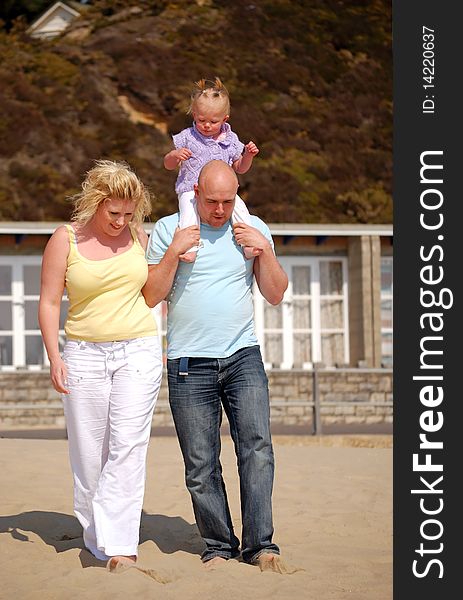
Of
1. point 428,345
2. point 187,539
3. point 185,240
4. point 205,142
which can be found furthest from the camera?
point 187,539

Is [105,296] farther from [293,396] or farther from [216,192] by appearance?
[293,396]

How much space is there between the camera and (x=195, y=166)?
6879 mm

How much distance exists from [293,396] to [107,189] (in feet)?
47.8

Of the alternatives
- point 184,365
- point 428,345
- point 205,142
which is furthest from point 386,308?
point 428,345

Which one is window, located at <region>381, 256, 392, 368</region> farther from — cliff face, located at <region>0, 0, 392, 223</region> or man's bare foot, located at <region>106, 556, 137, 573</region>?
man's bare foot, located at <region>106, 556, 137, 573</region>

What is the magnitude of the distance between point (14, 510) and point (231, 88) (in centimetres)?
3743

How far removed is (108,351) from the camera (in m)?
6.27

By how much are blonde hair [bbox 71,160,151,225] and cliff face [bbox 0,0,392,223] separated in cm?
2741

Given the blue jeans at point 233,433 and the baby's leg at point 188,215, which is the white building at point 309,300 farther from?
the blue jeans at point 233,433

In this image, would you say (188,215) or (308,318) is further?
(308,318)

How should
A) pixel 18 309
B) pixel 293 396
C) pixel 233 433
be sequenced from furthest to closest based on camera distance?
1. pixel 18 309
2. pixel 293 396
3. pixel 233 433

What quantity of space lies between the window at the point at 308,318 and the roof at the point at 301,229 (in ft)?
2.71

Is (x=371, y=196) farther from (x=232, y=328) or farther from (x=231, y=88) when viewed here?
(x=232, y=328)

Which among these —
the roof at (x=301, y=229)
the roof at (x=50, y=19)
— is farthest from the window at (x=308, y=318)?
Answer: the roof at (x=50, y=19)
